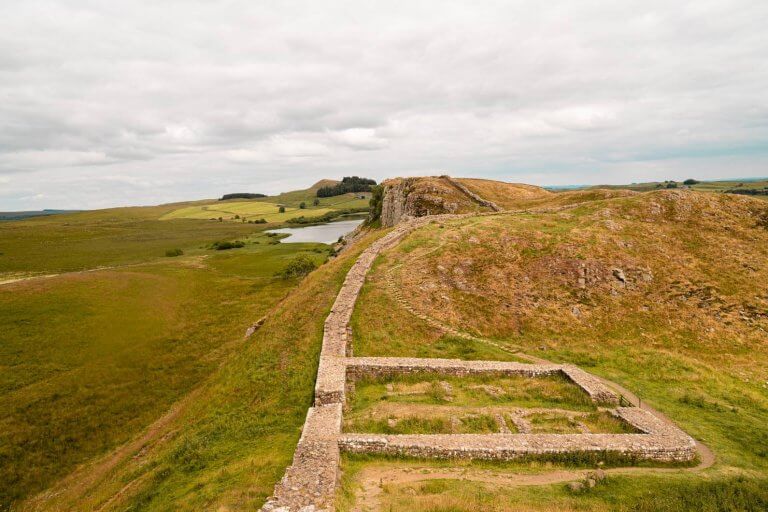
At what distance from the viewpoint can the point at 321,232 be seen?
145000 mm

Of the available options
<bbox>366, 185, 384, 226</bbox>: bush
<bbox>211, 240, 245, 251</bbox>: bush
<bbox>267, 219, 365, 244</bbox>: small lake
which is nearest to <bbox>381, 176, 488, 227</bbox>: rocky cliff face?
<bbox>366, 185, 384, 226</bbox>: bush

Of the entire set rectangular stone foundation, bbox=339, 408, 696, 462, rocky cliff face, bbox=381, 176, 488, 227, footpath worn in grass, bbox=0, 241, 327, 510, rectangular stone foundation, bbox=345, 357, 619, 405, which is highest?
rocky cliff face, bbox=381, 176, 488, 227

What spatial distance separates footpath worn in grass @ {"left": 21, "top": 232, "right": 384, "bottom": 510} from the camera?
563 inches

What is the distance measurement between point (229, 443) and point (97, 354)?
2751 cm

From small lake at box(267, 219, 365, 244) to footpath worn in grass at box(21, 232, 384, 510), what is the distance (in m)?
93.9

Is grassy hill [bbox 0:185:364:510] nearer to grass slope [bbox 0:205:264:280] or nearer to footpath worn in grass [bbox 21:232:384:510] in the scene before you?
grass slope [bbox 0:205:264:280]

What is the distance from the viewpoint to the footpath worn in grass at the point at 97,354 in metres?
24.6

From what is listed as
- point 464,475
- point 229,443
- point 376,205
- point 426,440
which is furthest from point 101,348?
point 376,205

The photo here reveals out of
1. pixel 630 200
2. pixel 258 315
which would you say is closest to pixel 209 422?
pixel 258 315

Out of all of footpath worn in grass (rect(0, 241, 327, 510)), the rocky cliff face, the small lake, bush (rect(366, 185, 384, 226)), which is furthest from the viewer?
the small lake

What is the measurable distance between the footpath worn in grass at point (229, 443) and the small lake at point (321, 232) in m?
93.9

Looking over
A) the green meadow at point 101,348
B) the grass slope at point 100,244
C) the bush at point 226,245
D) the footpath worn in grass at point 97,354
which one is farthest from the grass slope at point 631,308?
the bush at point 226,245

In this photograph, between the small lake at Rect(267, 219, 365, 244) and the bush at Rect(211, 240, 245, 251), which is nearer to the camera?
the bush at Rect(211, 240, 245, 251)

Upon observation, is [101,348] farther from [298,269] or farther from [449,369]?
[449,369]
